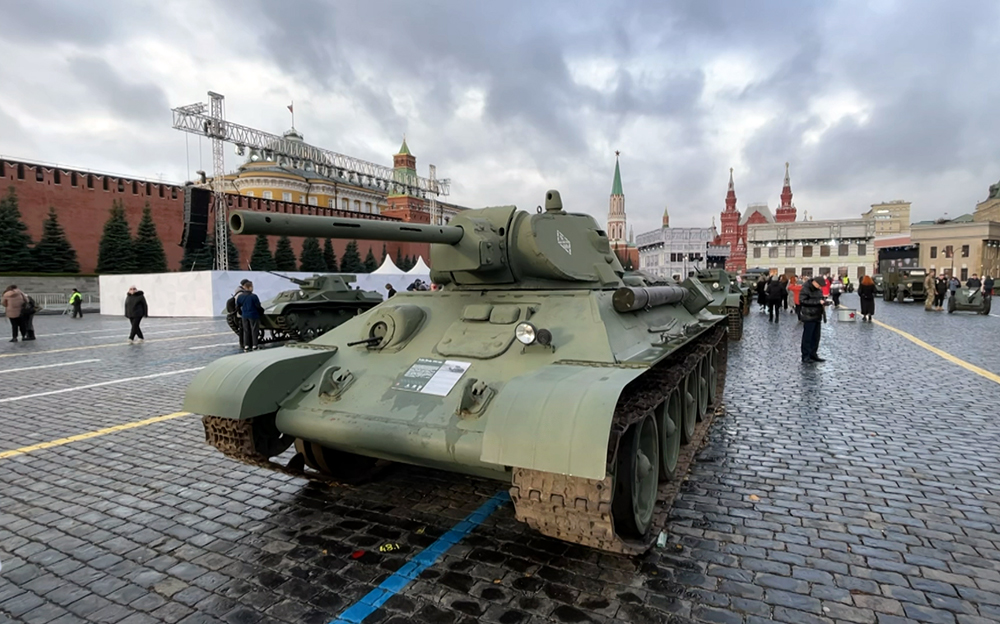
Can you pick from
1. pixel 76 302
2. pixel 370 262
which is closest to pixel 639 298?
pixel 76 302

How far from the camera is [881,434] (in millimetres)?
6660

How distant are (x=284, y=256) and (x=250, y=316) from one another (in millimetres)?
39933

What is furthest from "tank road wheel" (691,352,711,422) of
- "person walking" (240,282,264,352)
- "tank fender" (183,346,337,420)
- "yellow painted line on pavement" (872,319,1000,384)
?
"person walking" (240,282,264,352)

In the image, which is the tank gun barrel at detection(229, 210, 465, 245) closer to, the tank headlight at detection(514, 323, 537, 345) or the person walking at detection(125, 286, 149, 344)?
the tank headlight at detection(514, 323, 537, 345)

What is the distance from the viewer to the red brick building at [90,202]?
39656mm

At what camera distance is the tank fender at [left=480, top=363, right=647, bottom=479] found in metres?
3.14

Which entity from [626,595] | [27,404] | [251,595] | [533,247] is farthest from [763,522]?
[27,404]

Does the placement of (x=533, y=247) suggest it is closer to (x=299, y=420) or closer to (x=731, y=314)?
(x=299, y=420)

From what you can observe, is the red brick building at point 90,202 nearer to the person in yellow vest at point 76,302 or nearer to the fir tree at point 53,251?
the fir tree at point 53,251

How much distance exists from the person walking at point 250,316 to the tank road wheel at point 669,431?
1140 centimetres

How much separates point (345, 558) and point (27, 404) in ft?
25.2

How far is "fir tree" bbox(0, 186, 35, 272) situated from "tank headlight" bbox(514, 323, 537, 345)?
148ft

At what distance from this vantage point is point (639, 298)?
5.23 m

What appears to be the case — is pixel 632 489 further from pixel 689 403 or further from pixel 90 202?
pixel 90 202
